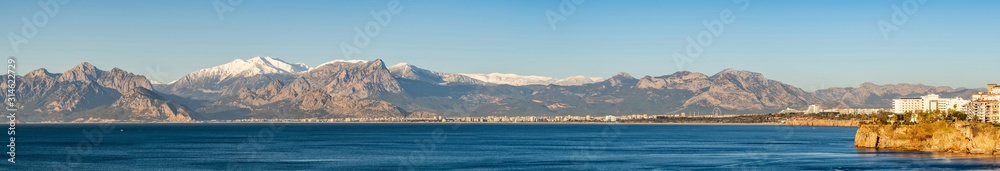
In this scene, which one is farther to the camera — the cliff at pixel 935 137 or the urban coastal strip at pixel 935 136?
the urban coastal strip at pixel 935 136

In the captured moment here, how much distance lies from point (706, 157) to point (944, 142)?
2795 centimetres

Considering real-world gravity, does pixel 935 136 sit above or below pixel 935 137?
above

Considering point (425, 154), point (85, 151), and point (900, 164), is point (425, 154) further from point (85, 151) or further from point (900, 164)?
point (900, 164)

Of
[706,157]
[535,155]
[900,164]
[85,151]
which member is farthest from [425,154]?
[900,164]

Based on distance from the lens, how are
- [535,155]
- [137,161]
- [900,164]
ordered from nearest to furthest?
[900,164] < [137,161] < [535,155]

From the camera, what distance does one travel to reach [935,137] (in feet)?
484

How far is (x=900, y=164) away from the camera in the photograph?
4870 inches

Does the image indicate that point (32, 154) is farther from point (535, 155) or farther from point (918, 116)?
point (918, 116)

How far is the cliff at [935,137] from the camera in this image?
136750 mm

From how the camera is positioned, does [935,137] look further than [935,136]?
No

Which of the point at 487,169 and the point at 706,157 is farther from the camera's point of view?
the point at 706,157

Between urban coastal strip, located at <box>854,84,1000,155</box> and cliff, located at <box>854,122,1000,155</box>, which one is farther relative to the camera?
urban coastal strip, located at <box>854,84,1000,155</box>

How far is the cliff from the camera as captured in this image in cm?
13675

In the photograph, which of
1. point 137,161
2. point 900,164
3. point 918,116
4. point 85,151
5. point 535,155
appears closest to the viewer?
point 900,164
